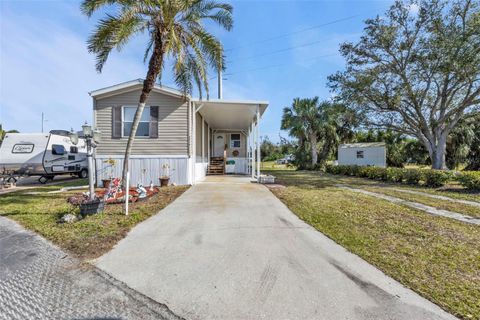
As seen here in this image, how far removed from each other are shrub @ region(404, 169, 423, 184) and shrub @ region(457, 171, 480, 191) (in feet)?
6.67

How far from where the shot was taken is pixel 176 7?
7.20 m

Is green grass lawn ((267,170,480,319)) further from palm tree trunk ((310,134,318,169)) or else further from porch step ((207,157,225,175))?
palm tree trunk ((310,134,318,169))

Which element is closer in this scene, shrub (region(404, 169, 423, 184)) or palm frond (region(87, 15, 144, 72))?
palm frond (region(87, 15, 144, 72))

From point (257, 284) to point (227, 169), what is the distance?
46.5ft

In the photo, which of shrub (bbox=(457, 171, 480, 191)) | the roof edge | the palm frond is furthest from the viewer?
the roof edge

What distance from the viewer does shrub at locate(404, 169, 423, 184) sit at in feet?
39.5

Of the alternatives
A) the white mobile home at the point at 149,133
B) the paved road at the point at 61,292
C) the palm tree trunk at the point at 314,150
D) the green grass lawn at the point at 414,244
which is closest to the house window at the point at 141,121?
the white mobile home at the point at 149,133

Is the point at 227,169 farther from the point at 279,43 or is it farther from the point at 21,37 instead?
the point at 21,37

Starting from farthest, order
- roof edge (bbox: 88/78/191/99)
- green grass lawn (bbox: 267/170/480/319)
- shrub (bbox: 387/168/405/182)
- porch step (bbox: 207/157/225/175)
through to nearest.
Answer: porch step (bbox: 207/157/225/175) → shrub (bbox: 387/168/405/182) → roof edge (bbox: 88/78/191/99) → green grass lawn (bbox: 267/170/480/319)

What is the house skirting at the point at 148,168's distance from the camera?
34.2 feet

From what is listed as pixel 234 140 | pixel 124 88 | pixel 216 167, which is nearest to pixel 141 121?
pixel 124 88

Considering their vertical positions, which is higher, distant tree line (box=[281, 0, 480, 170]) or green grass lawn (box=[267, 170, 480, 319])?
distant tree line (box=[281, 0, 480, 170])

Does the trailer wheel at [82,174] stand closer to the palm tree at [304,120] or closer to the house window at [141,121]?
the house window at [141,121]

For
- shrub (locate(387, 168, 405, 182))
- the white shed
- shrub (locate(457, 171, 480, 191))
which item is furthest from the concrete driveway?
Answer: the white shed
